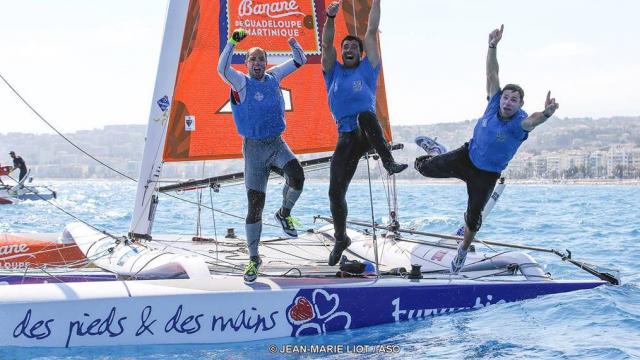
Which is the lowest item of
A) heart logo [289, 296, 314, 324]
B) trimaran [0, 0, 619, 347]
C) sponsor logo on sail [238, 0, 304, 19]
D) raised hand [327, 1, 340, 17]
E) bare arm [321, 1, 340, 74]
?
heart logo [289, 296, 314, 324]

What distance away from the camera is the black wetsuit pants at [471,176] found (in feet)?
23.4

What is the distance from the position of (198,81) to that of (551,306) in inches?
173

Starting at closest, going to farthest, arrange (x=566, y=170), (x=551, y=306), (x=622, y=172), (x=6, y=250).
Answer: (x=551, y=306) < (x=6, y=250) < (x=622, y=172) < (x=566, y=170)

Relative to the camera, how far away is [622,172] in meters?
133

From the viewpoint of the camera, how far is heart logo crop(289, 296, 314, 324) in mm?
6621

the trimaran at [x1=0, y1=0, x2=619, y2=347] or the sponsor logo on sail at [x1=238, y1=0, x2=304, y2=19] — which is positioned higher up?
the sponsor logo on sail at [x1=238, y1=0, x2=304, y2=19]

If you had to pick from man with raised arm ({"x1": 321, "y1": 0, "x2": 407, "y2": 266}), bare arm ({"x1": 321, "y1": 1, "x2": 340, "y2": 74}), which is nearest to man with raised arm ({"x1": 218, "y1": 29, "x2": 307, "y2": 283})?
bare arm ({"x1": 321, "y1": 1, "x2": 340, "y2": 74})

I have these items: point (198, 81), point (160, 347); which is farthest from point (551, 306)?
point (198, 81)

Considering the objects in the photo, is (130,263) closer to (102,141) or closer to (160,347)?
(160,347)

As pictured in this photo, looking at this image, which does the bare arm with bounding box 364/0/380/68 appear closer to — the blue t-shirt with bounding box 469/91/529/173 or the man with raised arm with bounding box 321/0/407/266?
the man with raised arm with bounding box 321/0/407/266

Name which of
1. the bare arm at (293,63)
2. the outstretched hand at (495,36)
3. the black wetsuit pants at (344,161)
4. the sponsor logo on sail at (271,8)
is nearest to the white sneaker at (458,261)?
the black wetsuit pants at (344,161)

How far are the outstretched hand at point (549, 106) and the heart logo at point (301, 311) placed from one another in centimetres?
240

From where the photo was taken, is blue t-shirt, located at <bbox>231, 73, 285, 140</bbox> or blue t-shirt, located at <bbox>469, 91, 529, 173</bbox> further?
blue t-shirt, located at <bbox>469, 91, 529, 173</bbox>

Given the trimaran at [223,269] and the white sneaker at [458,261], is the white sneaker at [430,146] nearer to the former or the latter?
the white sneaker at [458,261]
